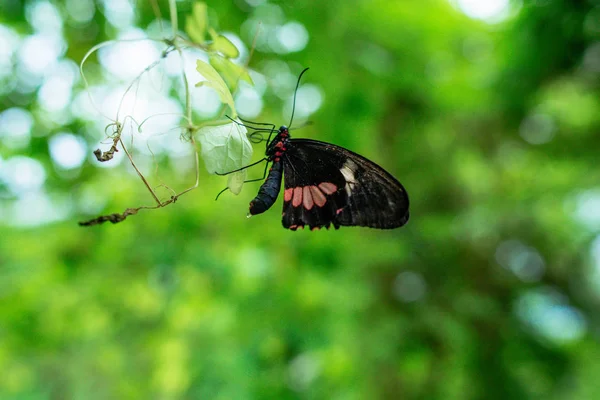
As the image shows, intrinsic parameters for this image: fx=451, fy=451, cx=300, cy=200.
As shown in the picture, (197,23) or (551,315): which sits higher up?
(197,23)

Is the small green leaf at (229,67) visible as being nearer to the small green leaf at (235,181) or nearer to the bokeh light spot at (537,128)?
the small green leaf at (235,181)

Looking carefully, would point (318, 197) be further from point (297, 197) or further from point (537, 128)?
point (537, 128)

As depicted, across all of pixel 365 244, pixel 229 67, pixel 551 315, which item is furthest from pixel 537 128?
pixel 229 67

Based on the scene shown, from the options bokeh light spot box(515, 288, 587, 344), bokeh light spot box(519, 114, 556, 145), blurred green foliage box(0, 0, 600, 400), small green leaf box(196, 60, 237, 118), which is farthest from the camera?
bokeh light spot box(515, 288, 587, 344)

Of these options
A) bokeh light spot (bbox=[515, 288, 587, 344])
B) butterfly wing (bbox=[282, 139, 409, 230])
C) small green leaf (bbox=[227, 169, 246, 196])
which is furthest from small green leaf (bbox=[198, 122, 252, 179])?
bokeh light spot (bbox=[515, 288, 587, 344])

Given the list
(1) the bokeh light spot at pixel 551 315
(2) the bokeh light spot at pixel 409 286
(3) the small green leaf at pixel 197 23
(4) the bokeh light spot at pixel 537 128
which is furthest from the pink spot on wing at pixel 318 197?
(1) the bokeh light spot at pixel 551 315

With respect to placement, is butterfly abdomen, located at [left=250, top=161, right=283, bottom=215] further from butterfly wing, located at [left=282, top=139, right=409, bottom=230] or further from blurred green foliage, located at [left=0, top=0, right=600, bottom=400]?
blurred green foliage, located at [left=0, top=0, right=600, bottom=400]

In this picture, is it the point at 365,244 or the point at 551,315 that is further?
the point at 551,315

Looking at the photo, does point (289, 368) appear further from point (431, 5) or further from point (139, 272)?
point (431, 5)
